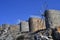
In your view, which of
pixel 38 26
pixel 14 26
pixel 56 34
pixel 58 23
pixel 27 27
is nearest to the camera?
pixel 56 34

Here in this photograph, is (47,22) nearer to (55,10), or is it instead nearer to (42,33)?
(55,10)

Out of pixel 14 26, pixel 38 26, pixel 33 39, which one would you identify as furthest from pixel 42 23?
pixel 33 39

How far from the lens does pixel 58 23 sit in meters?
21.7

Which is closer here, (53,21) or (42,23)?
(53,21)

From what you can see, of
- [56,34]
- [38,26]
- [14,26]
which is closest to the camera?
[56,34]

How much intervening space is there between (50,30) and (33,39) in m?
1.65

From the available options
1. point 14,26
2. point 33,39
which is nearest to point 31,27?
point 14,26

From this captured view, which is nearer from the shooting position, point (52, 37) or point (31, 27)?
point (52, 37)

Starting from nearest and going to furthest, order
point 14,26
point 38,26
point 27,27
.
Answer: point 38,26
point 27,27
point 14,26

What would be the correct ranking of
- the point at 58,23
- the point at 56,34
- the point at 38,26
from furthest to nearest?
1. the point at 38,26
2. the point at 58,23
3. the point at 56,34

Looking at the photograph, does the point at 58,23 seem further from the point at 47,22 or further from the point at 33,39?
the point at 33,39

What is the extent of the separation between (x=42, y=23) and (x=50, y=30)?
32.9ft

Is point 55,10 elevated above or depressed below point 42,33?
above

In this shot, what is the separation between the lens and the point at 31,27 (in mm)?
28125
